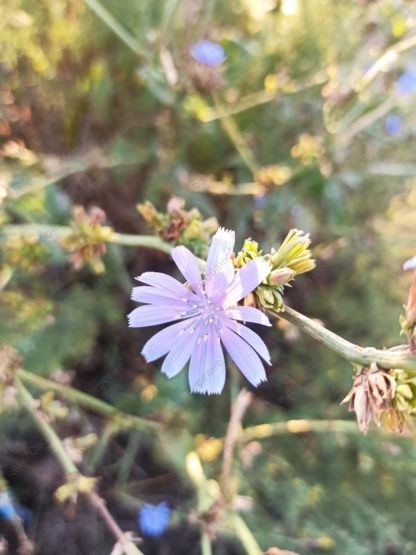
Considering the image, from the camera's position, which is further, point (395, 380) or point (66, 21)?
point (66, 21)

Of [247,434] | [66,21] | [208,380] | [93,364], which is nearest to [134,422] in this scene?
[247,434]

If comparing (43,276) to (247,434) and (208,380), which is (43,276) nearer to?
(247,434)

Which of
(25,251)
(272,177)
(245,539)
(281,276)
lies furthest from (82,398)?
(272,177)

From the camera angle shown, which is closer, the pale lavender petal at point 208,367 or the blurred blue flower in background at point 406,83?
the pale lavender petal at point 208,367

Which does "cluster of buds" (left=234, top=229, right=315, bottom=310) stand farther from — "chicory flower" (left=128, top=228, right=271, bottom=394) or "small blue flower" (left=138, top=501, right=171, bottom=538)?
"small blue flower" (left=138, top=501, right=171, bottom=538)

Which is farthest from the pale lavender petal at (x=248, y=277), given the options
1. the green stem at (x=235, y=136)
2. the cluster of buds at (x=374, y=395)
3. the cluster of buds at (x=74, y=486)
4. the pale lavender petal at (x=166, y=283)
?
the green stem at (x=235, y=136)

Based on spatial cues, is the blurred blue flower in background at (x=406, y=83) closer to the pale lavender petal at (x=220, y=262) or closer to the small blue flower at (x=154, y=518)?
the pale lavender petal at (x=220, y=262)

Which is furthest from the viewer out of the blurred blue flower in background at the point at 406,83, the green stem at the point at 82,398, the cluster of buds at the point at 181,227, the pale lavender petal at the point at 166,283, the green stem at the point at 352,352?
the blurred blue flower in background at the point at 406,83
